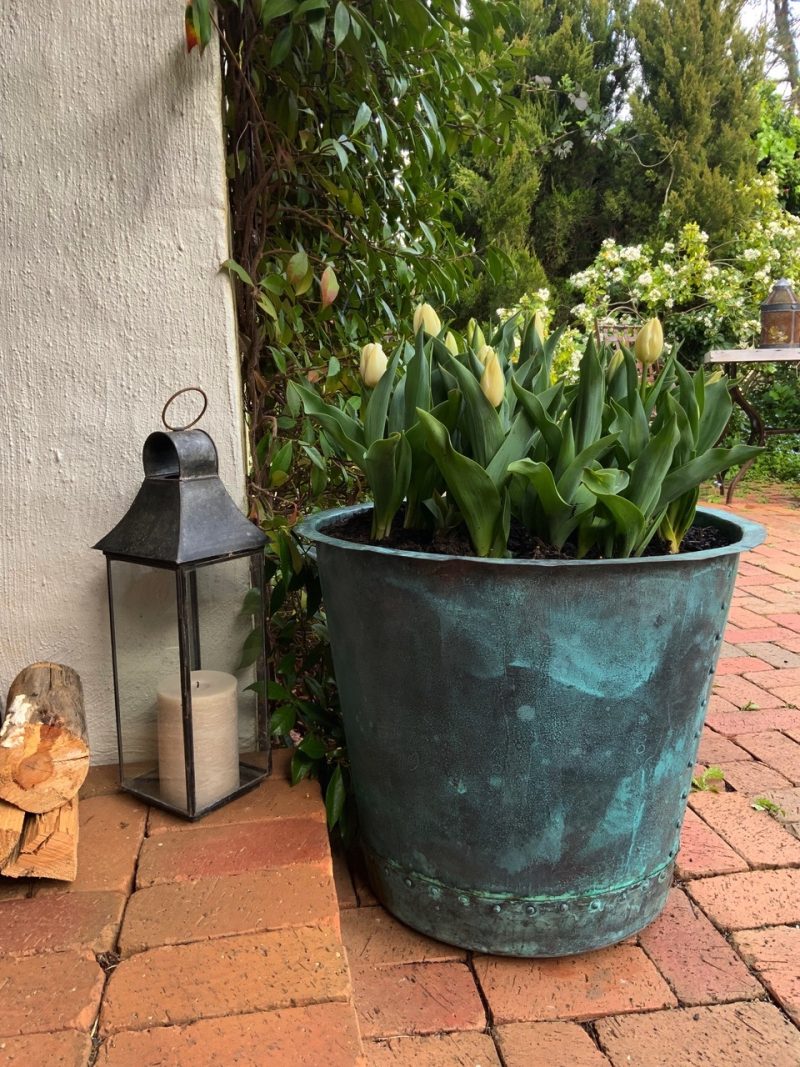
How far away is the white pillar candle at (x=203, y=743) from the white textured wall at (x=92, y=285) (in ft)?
0.66

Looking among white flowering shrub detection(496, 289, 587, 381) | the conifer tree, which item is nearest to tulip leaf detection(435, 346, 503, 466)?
white flowering shrub detection(496, 289, 587, 381)

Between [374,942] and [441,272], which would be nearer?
[374,942]

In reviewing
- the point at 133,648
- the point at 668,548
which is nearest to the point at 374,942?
the point at 133,648

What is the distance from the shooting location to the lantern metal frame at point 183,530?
1.31 meters

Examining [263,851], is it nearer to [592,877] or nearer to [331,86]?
[592,877]

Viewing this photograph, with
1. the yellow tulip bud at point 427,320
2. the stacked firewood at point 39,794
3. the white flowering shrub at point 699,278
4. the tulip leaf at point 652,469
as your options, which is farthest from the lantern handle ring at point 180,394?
the white flowering shrub at point 699,278

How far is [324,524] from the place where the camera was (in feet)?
5.00

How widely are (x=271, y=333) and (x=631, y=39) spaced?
7.34 metres

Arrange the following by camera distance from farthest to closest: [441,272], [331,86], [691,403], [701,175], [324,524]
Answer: [701,175] → [441,272] → [331,86] → [324,524] → [691,403]

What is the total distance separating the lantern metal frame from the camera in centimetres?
131

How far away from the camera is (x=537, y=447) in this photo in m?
1.28

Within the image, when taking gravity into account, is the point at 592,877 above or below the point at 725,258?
below

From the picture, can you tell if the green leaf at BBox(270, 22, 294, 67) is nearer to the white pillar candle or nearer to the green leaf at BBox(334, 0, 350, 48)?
the green leaf at BBox(334, 0, 350, 48)

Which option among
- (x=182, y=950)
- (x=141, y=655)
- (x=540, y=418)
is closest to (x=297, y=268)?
(x=540, y=418)
